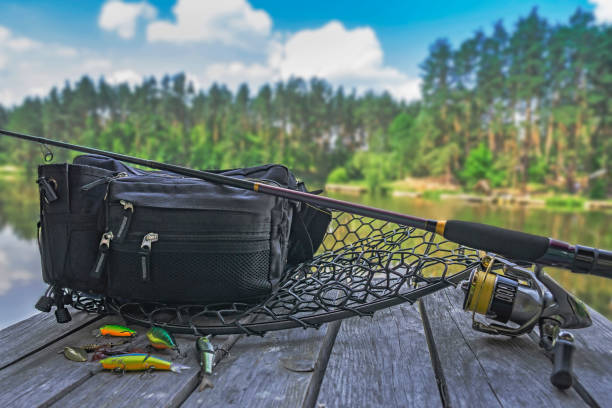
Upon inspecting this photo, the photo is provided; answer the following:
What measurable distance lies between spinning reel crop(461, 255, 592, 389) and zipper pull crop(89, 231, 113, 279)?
898 millimetres

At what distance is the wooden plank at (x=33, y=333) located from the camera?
3.14ft

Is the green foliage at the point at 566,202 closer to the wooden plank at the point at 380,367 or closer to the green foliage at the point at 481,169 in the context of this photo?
the green foliage at the point at 481,169

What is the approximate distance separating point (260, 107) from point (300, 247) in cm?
2645

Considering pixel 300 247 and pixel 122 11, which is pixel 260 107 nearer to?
pixel 300 247

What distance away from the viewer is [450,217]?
16547mm

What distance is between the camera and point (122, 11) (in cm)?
5178

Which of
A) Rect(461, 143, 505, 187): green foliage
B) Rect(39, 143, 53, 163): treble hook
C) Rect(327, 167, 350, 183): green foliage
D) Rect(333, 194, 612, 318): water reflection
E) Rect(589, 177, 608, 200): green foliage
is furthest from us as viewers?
Rect(327, 167, 350, 183): green foliage

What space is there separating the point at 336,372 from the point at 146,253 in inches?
21.8

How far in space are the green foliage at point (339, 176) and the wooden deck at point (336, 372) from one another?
24.5 m

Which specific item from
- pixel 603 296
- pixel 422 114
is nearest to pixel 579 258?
pixel 603 296

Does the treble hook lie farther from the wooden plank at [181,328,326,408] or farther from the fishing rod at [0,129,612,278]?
the wooden plank at [181,328,326,408]

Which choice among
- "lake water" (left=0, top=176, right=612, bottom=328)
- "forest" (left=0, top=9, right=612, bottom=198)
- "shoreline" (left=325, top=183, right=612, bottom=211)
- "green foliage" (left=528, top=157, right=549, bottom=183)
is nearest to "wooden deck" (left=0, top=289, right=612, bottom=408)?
"lake water" (left=0, top=176, right=612, bottom=328)

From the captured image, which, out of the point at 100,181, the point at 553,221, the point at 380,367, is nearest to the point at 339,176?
the point at 553,221

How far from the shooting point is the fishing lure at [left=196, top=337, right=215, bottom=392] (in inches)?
31.4
